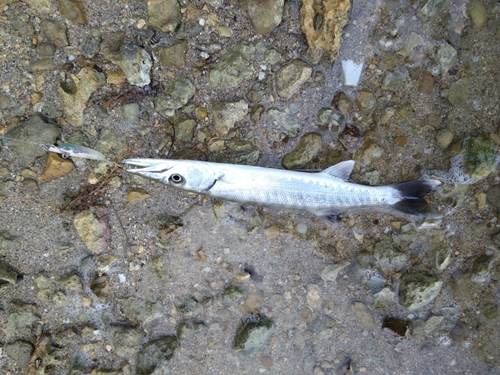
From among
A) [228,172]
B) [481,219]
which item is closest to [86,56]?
[228,172]

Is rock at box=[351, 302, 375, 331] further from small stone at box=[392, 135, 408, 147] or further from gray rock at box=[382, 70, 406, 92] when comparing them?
gray rock at box=[382, 70, 406, 92]

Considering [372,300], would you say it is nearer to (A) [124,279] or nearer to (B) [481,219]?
(B) [481,219]

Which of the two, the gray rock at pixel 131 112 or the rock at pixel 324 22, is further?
the gray rock at pixel 131 112

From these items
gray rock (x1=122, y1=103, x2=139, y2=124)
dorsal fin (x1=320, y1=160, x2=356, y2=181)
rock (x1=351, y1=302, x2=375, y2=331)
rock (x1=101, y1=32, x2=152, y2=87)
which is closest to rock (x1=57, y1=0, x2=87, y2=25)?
rock (x1=101, y1=32, x2=152, y2=87)

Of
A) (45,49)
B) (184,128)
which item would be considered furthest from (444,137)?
(45,49)

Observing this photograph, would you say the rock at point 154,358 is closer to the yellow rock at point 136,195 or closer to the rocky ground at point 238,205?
the rocky ground at point 238,205

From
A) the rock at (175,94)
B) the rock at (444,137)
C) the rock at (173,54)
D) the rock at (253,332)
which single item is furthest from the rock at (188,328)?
the rock at (444,137)

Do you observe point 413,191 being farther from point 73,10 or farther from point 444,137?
point 73,10
